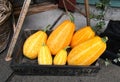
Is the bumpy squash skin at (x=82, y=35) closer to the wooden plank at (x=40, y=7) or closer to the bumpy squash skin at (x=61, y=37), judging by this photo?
the bumpy squash skin at (x=61, y=37)

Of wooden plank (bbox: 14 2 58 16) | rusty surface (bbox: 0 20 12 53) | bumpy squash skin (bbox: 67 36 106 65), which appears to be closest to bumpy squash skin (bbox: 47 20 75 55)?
bumpy squash skin (bbox: 67 36 106 65)

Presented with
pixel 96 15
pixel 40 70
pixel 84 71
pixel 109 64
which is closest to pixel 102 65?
pixel 109 64

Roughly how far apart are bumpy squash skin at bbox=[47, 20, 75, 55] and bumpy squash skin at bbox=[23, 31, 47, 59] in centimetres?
7

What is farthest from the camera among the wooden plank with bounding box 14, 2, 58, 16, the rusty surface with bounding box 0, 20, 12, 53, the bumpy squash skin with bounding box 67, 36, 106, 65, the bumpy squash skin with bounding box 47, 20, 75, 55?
the wooden plank with bounding box 14, 2, 58, 16

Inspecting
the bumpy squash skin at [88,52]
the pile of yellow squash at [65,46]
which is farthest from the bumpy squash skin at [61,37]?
the bumpy squash skin at [88,52]

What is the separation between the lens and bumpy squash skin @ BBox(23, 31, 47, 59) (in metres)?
1.79

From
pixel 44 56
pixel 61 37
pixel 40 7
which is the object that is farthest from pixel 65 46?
pixel 40 7

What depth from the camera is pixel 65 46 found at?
181 cm

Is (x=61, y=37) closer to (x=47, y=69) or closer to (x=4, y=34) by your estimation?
(x=47, y=69)

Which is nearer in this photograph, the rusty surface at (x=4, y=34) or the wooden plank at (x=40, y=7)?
the rusty surface at (x=4, y=34)

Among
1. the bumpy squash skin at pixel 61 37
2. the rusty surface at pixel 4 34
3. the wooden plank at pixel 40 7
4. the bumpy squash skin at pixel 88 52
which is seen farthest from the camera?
the wooden plank at pixel 40 7

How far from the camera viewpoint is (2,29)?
191 centimetres

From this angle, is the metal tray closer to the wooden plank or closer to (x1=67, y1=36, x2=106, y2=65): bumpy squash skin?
(x1=67, y1=36, x2=106, y2=65): bumpy squash skin

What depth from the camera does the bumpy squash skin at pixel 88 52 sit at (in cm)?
A: 164
